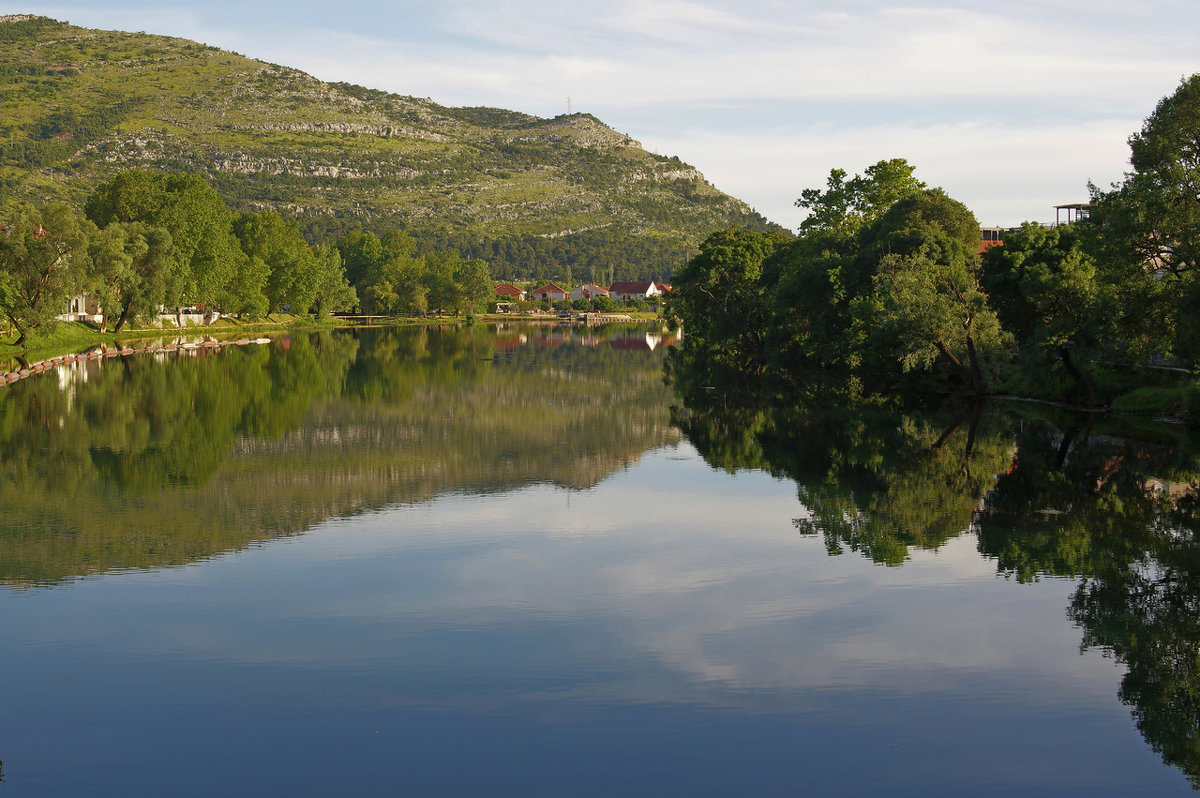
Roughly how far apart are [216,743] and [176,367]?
180 feet

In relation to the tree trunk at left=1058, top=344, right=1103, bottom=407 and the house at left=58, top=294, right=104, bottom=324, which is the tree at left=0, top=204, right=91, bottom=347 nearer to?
the house at left=58, top=294, right=104, bottom=324

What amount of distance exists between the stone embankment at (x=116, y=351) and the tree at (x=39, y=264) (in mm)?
3249

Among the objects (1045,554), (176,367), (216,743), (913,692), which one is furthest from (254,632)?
(176,367)

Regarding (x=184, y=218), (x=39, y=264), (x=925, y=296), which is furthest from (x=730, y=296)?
(x=184, y=218)

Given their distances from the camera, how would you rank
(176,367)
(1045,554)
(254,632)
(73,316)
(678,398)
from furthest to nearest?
(73,316)
(176,367)
(678,398)
(1045,554)
(254,632)

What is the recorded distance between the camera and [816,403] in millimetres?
46781

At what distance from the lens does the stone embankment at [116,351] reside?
179 feet

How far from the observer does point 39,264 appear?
215ft

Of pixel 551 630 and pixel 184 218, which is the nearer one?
pixel 551 630

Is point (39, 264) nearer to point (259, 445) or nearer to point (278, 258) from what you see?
point (259, 445)

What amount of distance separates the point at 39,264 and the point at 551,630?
200 ft

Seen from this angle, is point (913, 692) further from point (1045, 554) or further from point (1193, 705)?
point (1045, 554)

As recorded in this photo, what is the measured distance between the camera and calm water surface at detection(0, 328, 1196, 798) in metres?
11.1

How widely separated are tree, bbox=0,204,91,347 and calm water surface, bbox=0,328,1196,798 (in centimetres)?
3808
